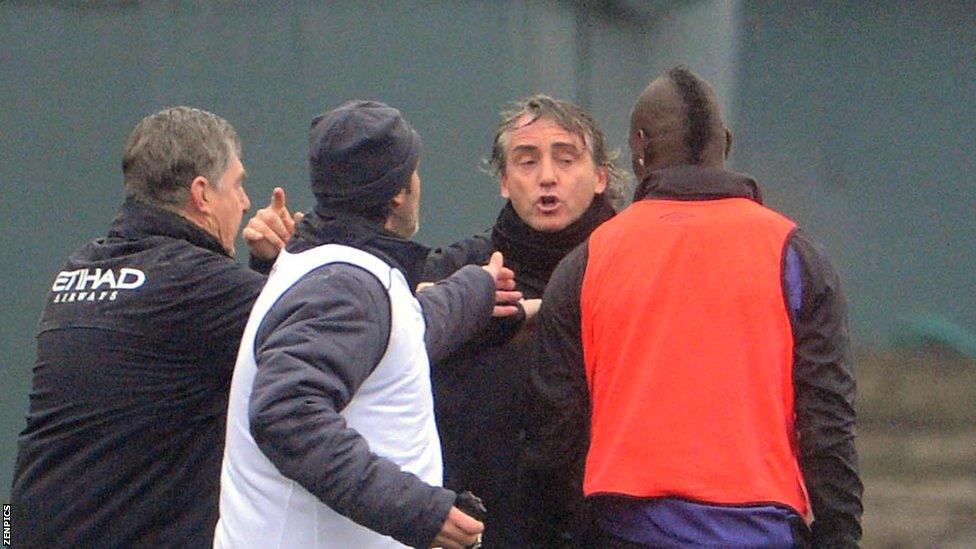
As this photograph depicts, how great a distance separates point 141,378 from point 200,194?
0.39 m

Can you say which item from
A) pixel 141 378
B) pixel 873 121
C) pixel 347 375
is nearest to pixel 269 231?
pixel 141 378

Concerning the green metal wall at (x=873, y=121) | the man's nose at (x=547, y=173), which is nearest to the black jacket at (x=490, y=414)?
the man's nose at (x=547, y=173)

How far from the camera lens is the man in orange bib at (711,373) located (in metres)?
2.67

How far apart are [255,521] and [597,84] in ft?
8.69

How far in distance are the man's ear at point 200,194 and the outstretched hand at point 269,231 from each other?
229 mm

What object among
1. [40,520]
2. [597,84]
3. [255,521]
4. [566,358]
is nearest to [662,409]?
[566,358]

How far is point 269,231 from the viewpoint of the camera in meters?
3.31

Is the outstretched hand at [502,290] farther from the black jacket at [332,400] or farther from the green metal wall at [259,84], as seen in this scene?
the green metal wall at [259,84]

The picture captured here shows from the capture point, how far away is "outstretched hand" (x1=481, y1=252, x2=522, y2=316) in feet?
10.0

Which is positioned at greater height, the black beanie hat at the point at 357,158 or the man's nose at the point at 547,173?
the black beanie hat at the point at 357,158

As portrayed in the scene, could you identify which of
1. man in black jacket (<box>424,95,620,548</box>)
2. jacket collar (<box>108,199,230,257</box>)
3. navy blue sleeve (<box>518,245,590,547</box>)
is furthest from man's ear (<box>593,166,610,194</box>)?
jacket collar (<box>108,199,230,257</box>)

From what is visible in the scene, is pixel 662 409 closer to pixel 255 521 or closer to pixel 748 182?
pixel 748 182

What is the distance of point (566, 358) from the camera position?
9.41ft

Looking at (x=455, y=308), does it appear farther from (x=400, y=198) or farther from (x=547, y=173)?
(x=547, y=173)
